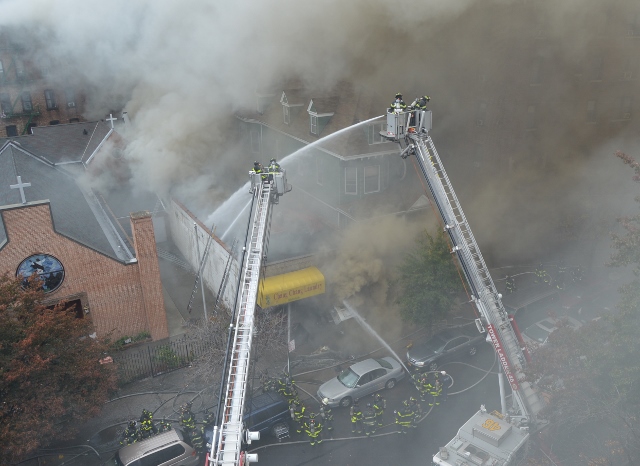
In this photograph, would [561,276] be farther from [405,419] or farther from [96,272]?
[96,272]

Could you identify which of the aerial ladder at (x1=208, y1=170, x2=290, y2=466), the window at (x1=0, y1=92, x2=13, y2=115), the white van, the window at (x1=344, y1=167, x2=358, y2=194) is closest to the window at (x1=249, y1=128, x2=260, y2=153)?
the window at (x1=344, y1=167, x2=358, y2=194)

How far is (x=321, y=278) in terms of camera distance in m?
14.4

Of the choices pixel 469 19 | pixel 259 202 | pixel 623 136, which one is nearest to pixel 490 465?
pixel 259 202

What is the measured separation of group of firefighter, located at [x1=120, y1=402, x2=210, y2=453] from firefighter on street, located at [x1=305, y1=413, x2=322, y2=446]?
1.99 metres

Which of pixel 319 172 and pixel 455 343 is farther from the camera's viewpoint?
pixel 319 172

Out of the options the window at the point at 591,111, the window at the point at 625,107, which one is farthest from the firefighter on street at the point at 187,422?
the window at the point at 625,107

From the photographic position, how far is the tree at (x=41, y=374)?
30.0 feet

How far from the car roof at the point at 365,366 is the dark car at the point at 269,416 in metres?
1.82

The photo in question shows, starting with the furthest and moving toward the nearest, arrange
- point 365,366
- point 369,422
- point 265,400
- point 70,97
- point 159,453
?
point 70,97 → point 365,366 → point 265,400 → point 369,422 → point 159,453

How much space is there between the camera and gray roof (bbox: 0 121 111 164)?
20.9m

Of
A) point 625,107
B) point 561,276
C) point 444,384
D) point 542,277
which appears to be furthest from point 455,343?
point 625,107

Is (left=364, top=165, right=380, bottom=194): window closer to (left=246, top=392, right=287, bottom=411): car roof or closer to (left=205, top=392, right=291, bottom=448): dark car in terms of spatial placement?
(left=246, top=392, right=287, bottom=411): car roof

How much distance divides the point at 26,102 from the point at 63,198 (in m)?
14.7

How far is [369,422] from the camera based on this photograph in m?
11.1
